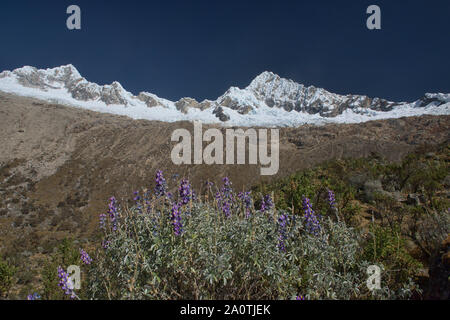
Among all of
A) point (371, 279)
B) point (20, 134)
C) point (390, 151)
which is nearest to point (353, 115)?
point (390, 151)

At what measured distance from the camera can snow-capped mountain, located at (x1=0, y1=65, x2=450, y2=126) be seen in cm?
16112

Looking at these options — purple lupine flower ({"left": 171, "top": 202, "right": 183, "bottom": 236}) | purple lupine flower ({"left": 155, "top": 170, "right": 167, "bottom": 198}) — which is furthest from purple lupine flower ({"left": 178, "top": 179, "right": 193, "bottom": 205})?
purple lupine flower ({"left": 171, "top": 202, "right": 183, "bottom": 236})

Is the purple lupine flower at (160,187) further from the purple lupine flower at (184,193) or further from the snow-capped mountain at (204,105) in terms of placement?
the snow-capped mountain at (204,105)

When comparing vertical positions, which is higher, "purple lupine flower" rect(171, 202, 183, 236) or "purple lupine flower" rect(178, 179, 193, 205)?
"purple lupine flower" rect(178, 179, 193, 205)

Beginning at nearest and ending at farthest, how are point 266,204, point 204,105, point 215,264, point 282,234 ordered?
point 215,264, point 282,234, point 266,204, point 204,105

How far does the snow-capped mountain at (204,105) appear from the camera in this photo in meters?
161

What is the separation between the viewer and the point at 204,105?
198000 millimetres

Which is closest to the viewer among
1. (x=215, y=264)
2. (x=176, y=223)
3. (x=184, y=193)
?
(x=215, y=264)

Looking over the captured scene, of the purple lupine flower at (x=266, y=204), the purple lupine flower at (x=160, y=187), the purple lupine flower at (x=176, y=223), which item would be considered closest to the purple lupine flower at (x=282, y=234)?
the purple lupine flower at (x=266, y=204)

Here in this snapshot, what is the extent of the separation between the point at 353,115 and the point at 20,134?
182 m
